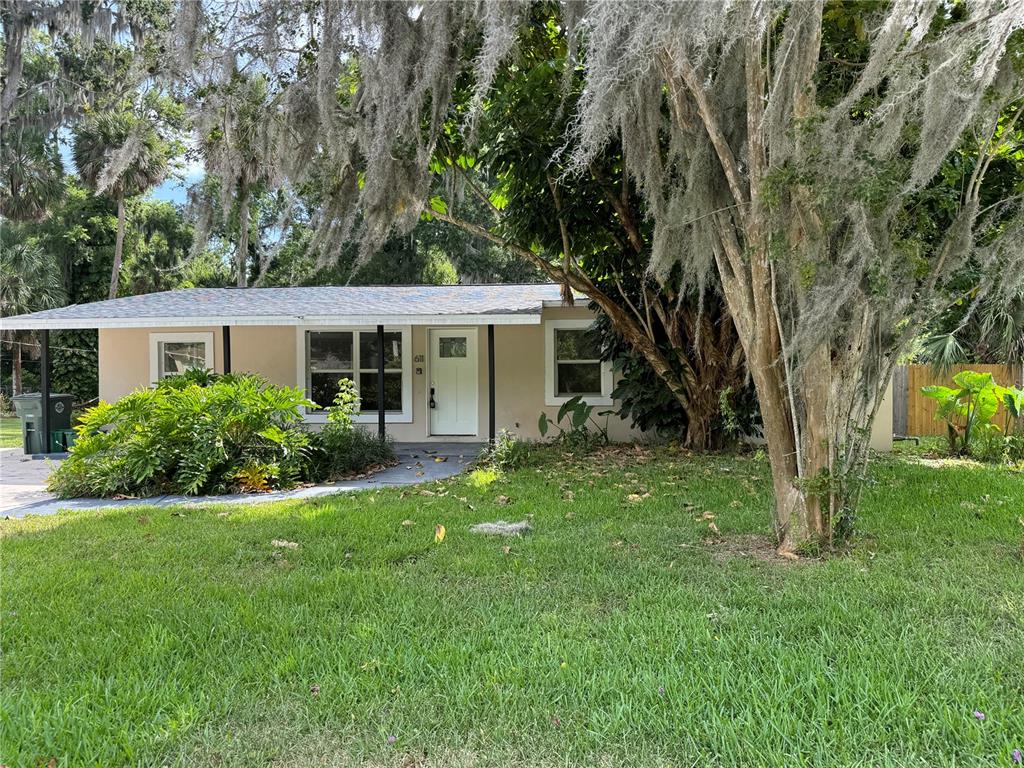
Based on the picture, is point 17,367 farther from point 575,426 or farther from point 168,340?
point 575,426

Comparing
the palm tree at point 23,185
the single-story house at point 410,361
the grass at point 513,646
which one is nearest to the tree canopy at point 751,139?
the grass at point 513,646

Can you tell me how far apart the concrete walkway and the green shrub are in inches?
8.7

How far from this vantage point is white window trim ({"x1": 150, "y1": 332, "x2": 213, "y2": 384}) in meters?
12.1

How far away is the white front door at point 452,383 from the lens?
39.9 feet

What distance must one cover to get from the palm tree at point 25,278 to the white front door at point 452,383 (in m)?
16.5

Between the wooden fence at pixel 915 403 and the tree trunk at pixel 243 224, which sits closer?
the tree trunk at pixel 243 224

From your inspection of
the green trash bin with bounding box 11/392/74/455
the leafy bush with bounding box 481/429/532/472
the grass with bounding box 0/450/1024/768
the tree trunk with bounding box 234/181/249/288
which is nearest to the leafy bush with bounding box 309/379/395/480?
the leafy bush with bounding box 481/429/532/472

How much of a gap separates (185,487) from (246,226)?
295 cm

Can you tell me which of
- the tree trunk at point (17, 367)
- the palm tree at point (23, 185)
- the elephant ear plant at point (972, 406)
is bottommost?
the elephant ear plant at point (972, 406)

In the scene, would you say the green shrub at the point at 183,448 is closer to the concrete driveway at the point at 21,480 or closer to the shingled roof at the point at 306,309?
the concrete driveway at the point at 21,480

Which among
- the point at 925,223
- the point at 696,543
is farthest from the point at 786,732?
the point at 925,223

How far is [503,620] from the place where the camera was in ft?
10.8

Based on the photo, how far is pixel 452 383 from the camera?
12188mm

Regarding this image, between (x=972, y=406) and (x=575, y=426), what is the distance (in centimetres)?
593
